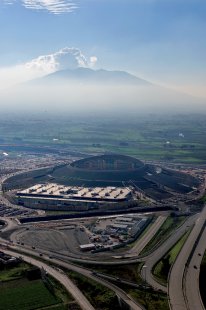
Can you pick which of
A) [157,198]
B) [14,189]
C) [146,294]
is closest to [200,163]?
[157,198]

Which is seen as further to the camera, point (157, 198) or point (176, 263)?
point (157, 198)

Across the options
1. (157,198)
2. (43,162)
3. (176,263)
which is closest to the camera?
(176,263)

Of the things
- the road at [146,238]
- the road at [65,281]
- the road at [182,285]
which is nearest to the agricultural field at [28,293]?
the road at [65,281]

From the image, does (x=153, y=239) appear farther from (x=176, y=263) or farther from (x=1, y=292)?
(x=1, y=292)

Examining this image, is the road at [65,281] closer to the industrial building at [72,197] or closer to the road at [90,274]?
the road at [90,274]

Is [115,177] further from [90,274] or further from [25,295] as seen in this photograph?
[25,295]

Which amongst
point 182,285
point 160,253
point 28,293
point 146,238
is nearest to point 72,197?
point 146,238
